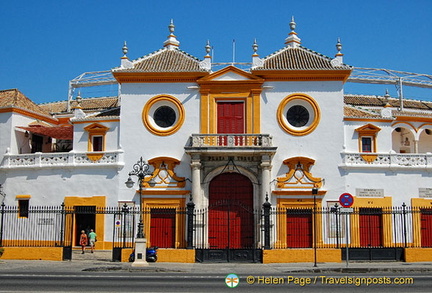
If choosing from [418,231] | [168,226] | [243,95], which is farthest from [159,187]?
[418,231]

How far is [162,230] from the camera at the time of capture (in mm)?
31750

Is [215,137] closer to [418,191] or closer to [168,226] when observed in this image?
[168,226]

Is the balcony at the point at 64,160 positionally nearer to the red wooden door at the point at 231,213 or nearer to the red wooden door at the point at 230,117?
the red wooden door at the point at 231,213

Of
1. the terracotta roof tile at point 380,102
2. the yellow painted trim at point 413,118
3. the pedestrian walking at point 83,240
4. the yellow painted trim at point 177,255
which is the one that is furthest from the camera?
the terracotta roof tile at point 380,102

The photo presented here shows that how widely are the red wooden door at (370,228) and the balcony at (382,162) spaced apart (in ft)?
8.33

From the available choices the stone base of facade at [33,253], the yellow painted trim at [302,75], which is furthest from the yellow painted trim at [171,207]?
the yellow painted trim at [302,75]

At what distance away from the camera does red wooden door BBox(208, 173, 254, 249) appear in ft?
103

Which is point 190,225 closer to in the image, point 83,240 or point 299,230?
point 83,240

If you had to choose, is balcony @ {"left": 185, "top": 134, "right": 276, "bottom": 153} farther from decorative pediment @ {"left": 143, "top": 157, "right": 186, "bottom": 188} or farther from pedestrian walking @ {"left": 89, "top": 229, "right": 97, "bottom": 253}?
pedestrian walking @ {"left": 89, "top": 229, "right": 97, "bottom": 253}

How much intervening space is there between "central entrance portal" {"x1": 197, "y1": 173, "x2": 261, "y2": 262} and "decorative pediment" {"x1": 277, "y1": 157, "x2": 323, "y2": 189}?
6.77ft

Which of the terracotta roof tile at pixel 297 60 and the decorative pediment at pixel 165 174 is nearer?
the decorative pediment at pixel 165 174

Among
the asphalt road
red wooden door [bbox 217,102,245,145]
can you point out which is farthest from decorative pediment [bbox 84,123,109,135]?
the asphalt road

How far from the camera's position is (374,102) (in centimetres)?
4603

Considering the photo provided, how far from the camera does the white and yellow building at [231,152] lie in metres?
31.3
